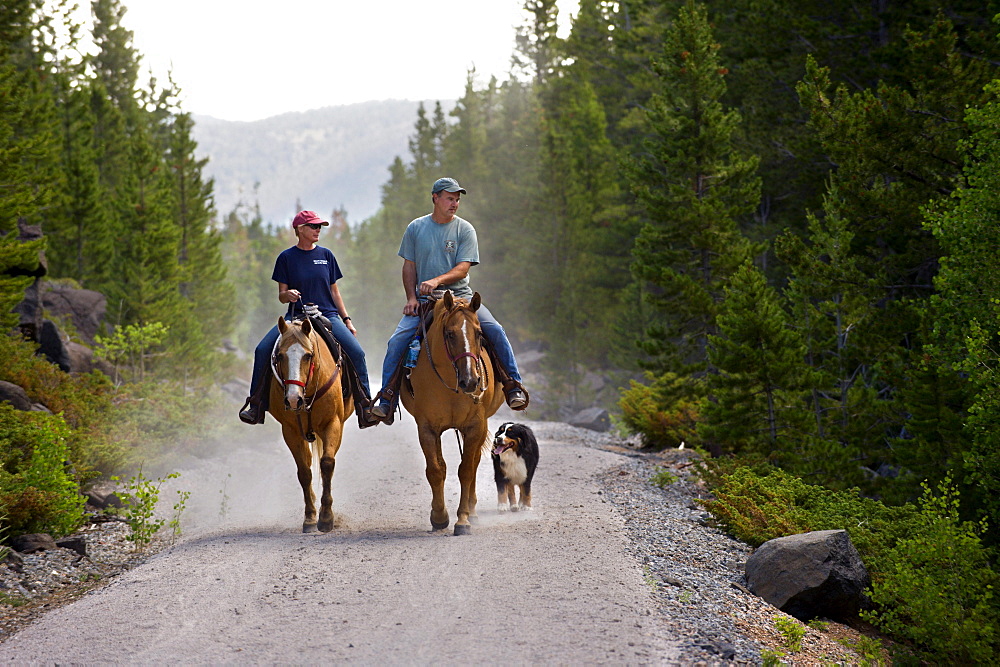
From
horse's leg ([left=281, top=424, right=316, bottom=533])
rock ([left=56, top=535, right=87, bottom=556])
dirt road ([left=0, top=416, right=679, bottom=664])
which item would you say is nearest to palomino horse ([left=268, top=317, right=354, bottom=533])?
horse's leg ([left=281, top=424, right=316, bottom=533])

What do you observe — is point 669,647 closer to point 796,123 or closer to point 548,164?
point 796,123

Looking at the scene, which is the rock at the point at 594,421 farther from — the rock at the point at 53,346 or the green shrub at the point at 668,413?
the rock at the point at 53,346

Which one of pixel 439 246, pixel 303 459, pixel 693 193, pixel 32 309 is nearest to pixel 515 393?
pixel 439 246

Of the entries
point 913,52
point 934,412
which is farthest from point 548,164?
point 934,412

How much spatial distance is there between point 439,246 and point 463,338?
143 cm

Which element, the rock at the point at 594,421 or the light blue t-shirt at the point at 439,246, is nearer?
the light blue t-shirt at the point at 439,246

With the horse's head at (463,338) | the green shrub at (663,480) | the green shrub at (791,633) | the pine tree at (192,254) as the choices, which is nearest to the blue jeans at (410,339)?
the horse's head at (463,338)

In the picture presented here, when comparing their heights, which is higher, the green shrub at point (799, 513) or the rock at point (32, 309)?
the rock at point (32, 309)

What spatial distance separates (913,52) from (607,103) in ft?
117

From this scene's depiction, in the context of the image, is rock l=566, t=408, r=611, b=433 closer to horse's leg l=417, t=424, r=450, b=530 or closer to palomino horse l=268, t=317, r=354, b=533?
horse's leg l=417, t=424, r=450, b=530

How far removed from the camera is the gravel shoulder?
18.9 feet

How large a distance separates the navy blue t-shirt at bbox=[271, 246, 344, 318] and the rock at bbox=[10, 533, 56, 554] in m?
4.48

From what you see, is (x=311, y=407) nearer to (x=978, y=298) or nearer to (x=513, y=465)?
(x=513, y=465)

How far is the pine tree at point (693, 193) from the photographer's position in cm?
1902
